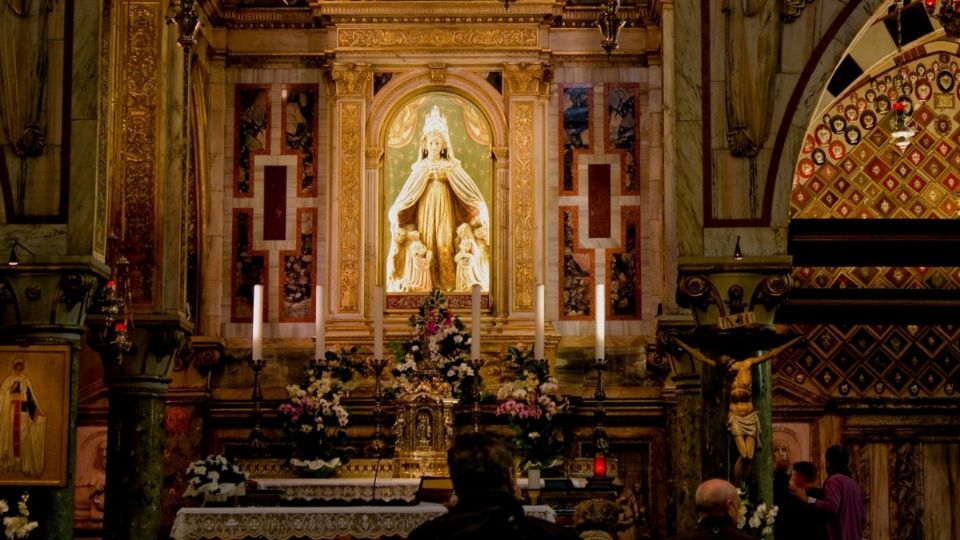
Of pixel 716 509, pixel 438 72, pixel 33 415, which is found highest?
Answer: pixel 438 72

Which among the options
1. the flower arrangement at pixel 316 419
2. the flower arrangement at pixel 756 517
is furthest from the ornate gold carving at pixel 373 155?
the flower arrangement at pixel 756 517

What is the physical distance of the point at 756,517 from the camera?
472 inches

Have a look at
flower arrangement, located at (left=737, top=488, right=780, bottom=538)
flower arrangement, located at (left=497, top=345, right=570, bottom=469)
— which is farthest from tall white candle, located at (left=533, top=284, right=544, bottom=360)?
flower arrangement, located at (left=737, top=488, right=780, bottom=538)

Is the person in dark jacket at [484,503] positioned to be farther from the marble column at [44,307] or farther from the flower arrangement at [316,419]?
the flower arrangement at [316,419]

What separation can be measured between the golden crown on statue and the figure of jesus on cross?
321 inches

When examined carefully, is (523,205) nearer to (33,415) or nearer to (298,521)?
(298,521)

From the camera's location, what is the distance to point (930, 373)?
20.5 metres

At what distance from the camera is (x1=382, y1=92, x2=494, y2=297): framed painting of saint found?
1975 cm

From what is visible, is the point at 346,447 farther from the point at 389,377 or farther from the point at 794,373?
the point at 794,373

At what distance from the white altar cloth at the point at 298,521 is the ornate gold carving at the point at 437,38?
27.8 ft

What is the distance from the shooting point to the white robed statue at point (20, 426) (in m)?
12.8

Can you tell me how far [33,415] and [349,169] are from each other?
768 cm

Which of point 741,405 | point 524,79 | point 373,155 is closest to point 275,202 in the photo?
point 373,155

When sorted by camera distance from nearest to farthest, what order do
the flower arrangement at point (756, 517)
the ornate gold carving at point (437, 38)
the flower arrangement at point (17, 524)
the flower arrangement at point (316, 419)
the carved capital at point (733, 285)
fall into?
the flower arrangement at point (17, 524)
the flower arrangement at point (756, 517)
the carved capital at point (733, 285)
the flower arrangement at point (316, 419)
the ornate gold carving at point (437, 38)
